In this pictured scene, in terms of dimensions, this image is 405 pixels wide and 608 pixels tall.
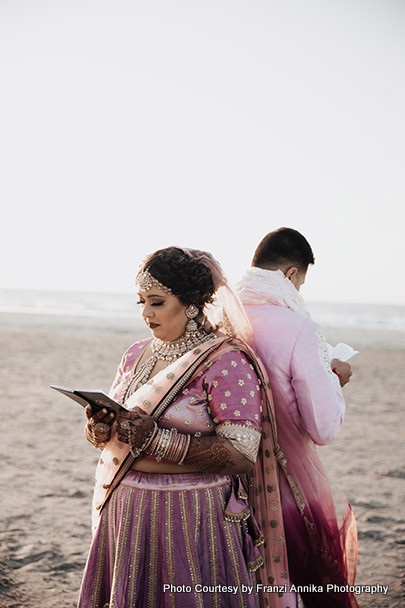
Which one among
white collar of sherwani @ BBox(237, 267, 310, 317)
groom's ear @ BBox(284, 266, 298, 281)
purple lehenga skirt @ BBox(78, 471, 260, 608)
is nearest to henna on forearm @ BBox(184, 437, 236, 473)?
purple lehenga skirt @ BBox(78, 471, 260, 608)

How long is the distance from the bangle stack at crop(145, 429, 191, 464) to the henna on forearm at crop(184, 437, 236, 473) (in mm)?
23

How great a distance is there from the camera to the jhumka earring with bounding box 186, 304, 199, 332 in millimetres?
2545

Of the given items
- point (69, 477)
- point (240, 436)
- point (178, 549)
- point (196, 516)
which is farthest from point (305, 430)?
point (69, 477)

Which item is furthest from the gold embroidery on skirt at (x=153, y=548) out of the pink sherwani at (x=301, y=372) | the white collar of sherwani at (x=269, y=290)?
the white collar of sherwani at (x=269, y=290)

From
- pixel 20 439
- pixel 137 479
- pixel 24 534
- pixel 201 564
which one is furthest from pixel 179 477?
pixel 20 439

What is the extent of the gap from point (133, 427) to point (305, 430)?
827mm

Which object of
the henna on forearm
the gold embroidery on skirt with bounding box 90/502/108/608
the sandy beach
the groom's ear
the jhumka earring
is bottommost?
the sandy beach

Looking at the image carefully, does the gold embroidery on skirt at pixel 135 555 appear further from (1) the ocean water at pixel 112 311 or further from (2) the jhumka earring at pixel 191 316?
(1) the ocean water at pixel 112 311

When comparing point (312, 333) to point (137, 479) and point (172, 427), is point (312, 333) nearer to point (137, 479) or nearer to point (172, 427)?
point (172, 427)

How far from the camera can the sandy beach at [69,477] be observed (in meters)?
4.16

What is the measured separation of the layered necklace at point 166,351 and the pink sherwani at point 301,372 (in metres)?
0.27

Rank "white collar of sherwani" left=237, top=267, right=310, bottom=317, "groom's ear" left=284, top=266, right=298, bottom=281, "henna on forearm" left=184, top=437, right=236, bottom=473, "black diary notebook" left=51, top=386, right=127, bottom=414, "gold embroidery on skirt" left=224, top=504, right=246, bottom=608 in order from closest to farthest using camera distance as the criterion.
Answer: "black diary notebook" left=51, top=386, right=127, bottom=414, "henna on forearm" left=184, top=437, right=236, bottom=473, "gold embroidery on skirt" left=224, top=504, right=246, bottom=608, "white collar of sherwani" left=237, top=267, right=310, bottom=317, "groom's ear" left=284, top=266, right=298, bottom=281

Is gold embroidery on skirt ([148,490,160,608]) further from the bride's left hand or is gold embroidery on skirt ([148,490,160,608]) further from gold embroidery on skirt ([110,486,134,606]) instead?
the bride's left hand

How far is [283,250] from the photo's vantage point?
2953 millimetres
